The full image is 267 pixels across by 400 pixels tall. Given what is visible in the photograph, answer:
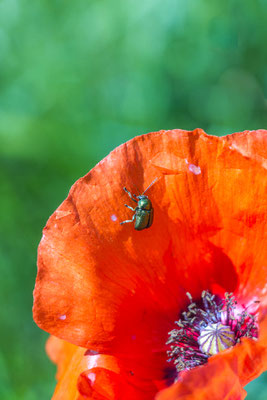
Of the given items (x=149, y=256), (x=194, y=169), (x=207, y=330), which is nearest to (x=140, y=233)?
(x=149, y=256)

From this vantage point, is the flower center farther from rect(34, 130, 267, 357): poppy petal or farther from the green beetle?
the green beetle

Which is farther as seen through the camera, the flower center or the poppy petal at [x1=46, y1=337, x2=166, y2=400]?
the flower center

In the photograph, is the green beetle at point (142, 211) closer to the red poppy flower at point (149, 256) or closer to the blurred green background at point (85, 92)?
the red poppy flower at point (149, 256)

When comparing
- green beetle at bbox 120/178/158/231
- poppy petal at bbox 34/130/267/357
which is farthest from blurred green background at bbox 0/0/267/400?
green beetle at bbox 120/178/158/231

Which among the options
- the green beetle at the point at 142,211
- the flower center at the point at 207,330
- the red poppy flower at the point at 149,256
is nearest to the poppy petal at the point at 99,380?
the red poppy flower at the point at 149,256

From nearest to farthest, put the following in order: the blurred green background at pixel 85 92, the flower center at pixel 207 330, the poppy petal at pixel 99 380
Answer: the poppy petal at pixel 99 380, the flower center at pixel 207 330, the blurred green background at pixel 85 92
